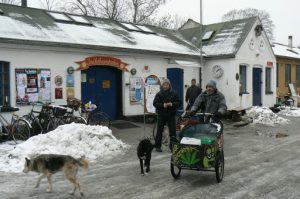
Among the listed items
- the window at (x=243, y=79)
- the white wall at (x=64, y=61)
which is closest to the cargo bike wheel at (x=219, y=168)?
the white wall at (x=64, y=61)

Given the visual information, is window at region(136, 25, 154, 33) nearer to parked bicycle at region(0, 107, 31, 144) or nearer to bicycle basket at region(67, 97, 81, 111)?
bicycle basket at region(67, 97, 81, 111)

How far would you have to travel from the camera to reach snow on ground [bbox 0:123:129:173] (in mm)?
8875

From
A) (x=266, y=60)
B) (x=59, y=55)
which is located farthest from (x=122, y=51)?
(x=266, y=60)

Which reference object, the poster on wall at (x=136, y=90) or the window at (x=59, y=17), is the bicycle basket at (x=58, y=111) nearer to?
the poster on wall at (x=136, y=90)

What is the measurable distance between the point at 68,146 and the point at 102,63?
616 cm

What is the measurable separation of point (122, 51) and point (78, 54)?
1939mm

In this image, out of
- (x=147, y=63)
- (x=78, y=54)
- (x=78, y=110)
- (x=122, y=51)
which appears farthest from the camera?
(x=147, y=63)

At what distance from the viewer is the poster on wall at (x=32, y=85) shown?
1266 centimetres

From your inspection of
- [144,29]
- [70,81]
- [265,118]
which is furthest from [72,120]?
[144,29]

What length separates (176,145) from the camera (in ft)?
22.8

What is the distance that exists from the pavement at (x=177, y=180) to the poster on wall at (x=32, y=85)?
4.43 m

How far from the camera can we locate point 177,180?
7.29 meters

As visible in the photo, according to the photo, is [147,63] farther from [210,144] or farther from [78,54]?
[210,144]

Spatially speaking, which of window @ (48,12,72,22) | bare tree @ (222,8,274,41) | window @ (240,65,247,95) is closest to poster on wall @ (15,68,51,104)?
window @ (48,12,72,22)
